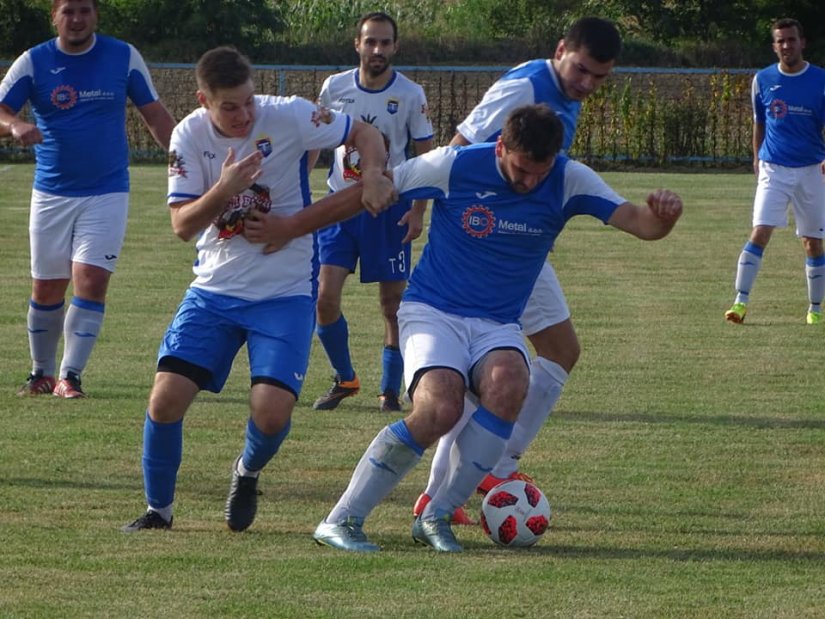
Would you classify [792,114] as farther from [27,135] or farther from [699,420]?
[27,135]

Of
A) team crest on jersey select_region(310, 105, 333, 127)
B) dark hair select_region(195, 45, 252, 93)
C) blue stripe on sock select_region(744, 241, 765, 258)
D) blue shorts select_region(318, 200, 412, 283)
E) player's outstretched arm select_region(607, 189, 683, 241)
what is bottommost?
blue stripe on sock select_region(744, 241, 765, 258)

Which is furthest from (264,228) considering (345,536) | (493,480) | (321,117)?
(493,480)

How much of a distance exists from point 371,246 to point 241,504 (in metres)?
3.26

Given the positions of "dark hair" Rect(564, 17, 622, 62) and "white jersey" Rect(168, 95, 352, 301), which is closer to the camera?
"white jersey" Rect(168, 95, 352, 301)

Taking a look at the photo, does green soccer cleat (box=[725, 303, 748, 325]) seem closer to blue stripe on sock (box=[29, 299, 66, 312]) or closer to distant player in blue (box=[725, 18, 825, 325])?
distant player in blue (box=[725, 18, 825, 325])

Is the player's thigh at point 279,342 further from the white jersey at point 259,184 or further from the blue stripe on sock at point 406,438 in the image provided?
the blue stripe on sock at point 406,438

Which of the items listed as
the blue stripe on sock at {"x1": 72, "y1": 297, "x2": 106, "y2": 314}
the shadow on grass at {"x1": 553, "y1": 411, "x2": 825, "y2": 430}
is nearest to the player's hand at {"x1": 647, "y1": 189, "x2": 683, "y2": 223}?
the shadow on grass at {"x1": 553, "y1": 411, "x2": 825, "y2": 430}

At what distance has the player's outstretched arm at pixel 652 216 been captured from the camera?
5867 mm

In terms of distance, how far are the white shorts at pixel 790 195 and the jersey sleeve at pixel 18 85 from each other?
6049mm

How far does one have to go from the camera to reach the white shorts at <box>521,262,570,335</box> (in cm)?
694

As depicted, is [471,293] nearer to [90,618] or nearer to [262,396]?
[262,396]

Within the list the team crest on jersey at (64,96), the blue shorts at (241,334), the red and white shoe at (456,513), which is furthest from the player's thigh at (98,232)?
the red and white shoe at (456,513)

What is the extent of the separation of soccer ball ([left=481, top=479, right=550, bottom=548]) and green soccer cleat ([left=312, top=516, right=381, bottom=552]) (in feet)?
1.50

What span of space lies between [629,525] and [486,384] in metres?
0.97
